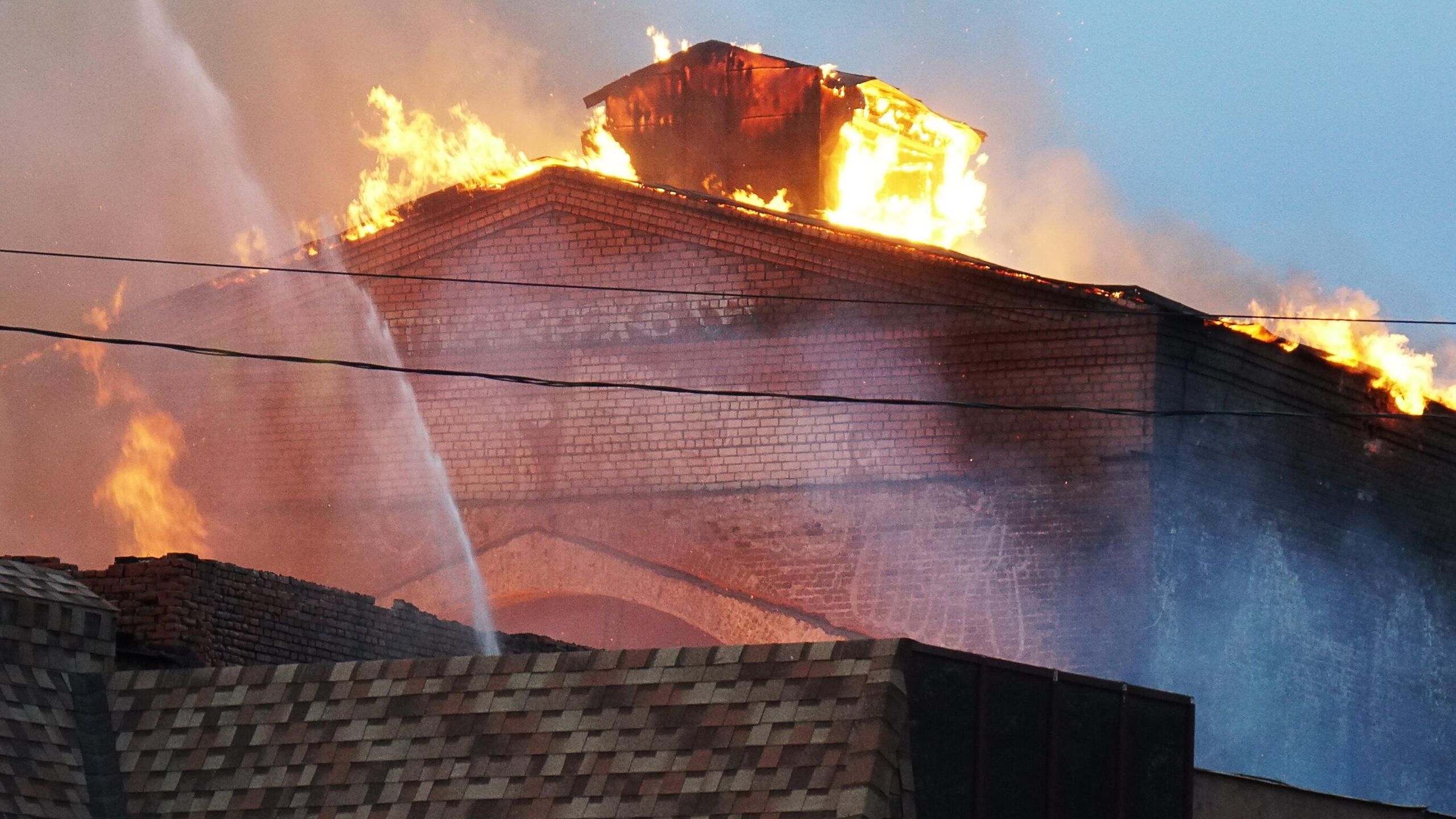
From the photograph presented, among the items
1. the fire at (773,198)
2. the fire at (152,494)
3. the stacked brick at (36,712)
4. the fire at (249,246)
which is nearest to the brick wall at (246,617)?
the stacked brick at (36,712)

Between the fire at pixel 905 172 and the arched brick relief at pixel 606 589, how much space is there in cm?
701

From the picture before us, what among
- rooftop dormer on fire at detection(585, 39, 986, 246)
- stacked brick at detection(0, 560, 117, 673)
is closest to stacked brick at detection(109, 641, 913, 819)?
stacked brick at detection(0, 560, 117, 673)

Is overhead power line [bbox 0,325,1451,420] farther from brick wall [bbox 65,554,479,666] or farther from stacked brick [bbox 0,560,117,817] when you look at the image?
stacked brick [bbox 0,560,117,817]

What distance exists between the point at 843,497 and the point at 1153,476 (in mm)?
2751

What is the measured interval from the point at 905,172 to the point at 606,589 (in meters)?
9.40

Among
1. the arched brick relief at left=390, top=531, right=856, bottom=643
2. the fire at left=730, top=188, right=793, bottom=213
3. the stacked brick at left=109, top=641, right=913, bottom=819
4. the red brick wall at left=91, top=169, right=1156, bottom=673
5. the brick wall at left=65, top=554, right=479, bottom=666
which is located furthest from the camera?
the fire at left=730, top=188, right=793, bottom=213

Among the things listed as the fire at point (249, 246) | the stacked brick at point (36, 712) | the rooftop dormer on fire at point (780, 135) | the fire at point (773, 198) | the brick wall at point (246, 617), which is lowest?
the stacked brick at point (36, 712)

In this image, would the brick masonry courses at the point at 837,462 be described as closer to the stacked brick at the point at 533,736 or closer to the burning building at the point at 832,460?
the burning building at the point at 832,460

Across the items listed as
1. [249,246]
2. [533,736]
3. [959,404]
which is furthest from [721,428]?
[533,736]

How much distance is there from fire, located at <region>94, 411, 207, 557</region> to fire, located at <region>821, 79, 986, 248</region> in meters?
8.45

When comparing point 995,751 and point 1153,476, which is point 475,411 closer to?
point 1153,476

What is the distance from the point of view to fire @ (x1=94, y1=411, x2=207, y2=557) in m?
18.6

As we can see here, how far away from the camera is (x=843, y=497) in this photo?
53.0 feet

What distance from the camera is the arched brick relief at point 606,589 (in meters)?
16.2
